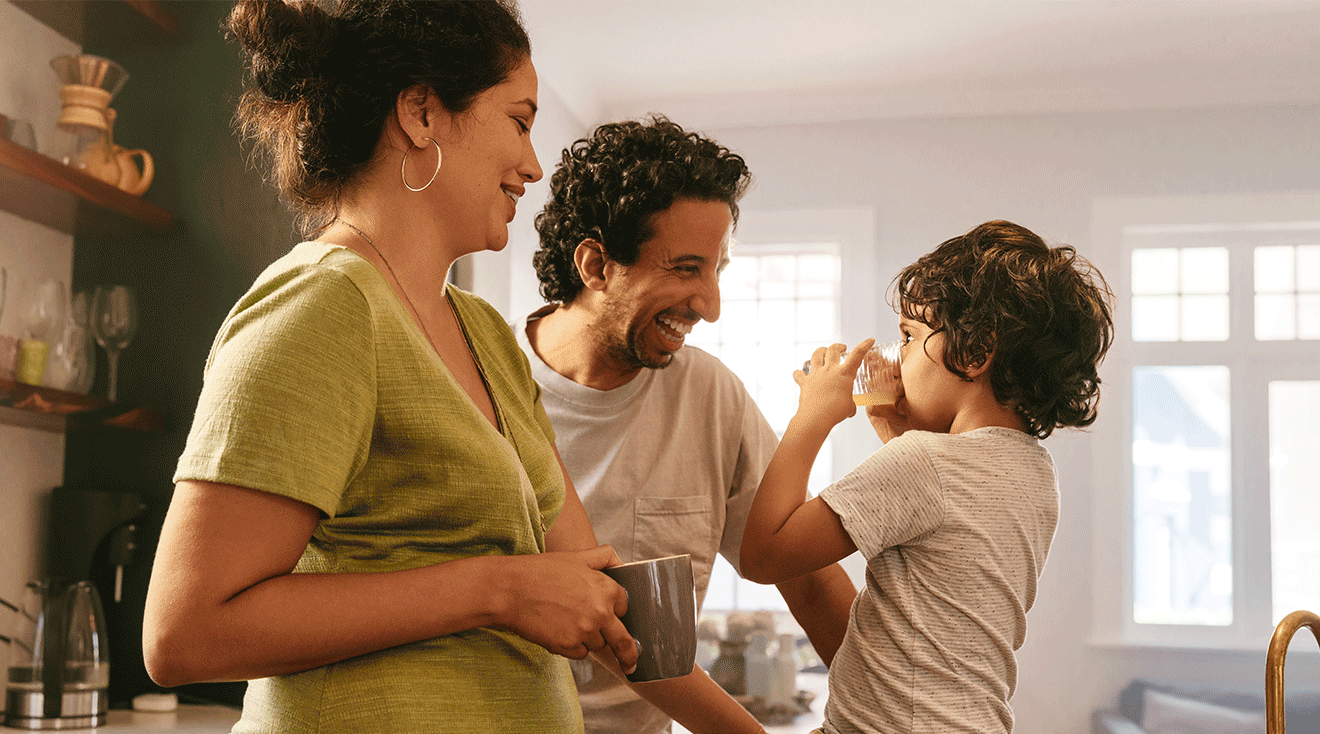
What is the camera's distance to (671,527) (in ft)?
4.74

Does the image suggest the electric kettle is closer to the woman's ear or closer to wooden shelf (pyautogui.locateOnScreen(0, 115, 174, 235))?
wooden shelf (pyautogui.locateOnScreen(0, 115, 174, 235))

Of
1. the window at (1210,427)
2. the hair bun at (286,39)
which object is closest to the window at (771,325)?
the window at (1210,427)

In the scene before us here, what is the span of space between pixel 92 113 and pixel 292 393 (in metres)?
1.90

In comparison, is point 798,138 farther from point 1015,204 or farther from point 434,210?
point 434,210

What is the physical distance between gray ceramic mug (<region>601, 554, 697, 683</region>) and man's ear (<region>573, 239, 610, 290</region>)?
787 millimetres

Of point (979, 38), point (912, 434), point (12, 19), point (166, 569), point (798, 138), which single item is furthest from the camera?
point (798, 138)

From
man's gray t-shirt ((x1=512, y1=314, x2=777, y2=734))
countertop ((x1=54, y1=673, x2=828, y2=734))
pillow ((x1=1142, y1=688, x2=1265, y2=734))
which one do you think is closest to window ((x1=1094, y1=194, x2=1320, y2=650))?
pillow ((x1=1142, y1=688, x2=1265, y2=734))

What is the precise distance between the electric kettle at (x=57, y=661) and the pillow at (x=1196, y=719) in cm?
396

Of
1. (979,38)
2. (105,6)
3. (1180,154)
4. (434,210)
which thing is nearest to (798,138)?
(979,38)

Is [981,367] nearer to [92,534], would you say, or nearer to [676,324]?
[676,324]

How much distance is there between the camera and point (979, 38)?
166 inches

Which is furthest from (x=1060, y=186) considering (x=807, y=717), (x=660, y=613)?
(x=660, y=613)

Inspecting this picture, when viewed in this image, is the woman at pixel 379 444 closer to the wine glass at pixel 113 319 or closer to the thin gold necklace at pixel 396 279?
the thin gold necklace at pixel 396 279

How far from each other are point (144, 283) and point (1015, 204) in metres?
3.77
